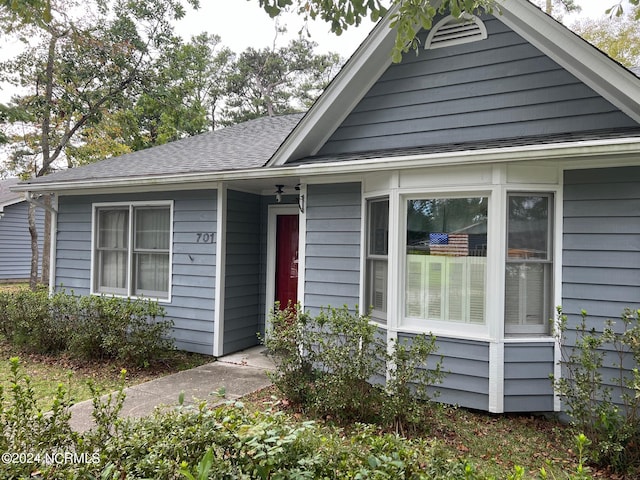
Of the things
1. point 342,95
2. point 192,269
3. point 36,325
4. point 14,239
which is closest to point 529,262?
point 342,95

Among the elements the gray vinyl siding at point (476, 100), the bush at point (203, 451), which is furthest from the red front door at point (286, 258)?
the bush at point (203, 451)

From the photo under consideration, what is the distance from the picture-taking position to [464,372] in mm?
4801

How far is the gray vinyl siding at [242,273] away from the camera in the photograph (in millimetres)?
7062

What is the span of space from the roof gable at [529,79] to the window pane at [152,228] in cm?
261

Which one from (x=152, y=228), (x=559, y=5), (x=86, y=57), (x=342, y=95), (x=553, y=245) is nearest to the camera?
(x=553, y=245)

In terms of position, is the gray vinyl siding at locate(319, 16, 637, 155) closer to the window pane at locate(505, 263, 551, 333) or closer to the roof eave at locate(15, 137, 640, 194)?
the roof eave at locate(15, 137, 640, 194)

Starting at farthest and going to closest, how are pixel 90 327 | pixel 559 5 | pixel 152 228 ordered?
1. pixel 559 5
2. pixel 152 228
3. pixel 90 327

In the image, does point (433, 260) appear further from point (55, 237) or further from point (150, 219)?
point (55, 237)

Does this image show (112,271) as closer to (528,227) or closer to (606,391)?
(528,227)

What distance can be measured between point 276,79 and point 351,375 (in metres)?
26.2

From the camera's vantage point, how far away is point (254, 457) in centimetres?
217

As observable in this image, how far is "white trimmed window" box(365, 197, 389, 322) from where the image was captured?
17.8 ft

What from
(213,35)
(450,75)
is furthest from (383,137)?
(213,35)

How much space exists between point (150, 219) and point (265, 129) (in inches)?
129
